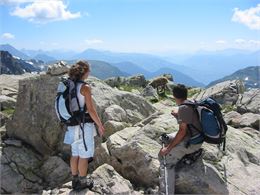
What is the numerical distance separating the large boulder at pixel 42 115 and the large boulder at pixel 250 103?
27.3 ft

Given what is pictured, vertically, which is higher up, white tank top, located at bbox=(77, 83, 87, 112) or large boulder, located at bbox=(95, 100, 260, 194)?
white tank top, located at bbox=(77, 83, 87, 112)

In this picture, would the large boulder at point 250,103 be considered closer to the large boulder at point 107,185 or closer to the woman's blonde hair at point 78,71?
the large boulder at point 107,185

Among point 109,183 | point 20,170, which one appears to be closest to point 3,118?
point 20,170

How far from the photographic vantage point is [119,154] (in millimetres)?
14281

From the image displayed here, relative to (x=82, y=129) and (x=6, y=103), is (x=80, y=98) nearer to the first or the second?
(x=82, y=129)

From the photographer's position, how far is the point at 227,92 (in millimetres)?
32250

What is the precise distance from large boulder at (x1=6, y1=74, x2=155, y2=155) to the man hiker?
725cm

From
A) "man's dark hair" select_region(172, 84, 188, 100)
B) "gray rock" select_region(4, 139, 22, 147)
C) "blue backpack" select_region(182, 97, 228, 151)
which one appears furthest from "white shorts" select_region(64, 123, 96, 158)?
"gray rock" select_region(4, 139, 22, 147)

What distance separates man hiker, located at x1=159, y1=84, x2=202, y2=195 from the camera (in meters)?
11.3

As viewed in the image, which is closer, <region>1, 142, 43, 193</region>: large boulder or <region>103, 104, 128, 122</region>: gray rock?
<region>1, 142, 43, 193</region>: large boulder

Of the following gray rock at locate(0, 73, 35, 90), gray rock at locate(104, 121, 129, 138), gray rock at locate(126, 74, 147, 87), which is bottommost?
gray rock at locate(126, 74, 147, 87)

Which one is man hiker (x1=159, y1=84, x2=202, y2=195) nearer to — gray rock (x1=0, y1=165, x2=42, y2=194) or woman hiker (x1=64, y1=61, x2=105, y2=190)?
woman hiker (x1=64, y1=61, x2=105, y2=190)

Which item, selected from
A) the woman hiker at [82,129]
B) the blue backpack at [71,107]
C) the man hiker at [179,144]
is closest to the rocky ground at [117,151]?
the man hiker at [179,144]

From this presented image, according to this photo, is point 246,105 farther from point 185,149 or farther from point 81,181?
point 81,181
